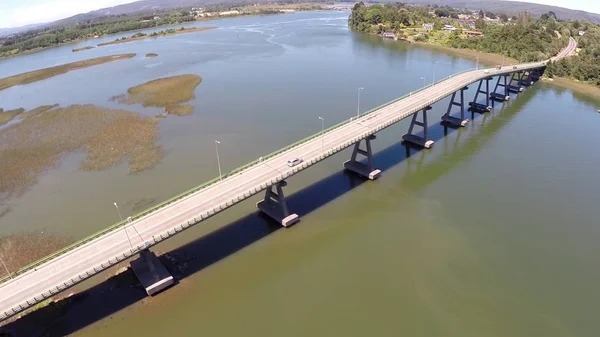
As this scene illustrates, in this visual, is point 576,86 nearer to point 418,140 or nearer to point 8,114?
point 418,140

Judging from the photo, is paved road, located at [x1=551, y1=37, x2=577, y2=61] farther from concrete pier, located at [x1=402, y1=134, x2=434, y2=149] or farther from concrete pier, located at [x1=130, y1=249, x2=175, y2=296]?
concrete pier, located at [x1=130, y1=249, x2=175, y2=296]

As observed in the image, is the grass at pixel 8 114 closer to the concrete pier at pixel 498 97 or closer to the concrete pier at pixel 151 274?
the concrete pier at pixel 151 274

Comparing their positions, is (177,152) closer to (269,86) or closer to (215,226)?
(215,226)

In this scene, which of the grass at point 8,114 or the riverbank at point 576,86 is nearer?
the grass at point 8,114

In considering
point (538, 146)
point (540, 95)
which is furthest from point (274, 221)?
point (540, 95)

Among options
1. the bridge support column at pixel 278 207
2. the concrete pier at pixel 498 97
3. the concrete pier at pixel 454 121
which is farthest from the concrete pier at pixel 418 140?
the concrete pier at pixel 498 97

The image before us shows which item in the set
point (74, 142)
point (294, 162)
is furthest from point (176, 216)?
point (74, 142)
